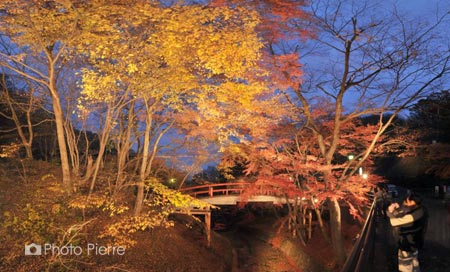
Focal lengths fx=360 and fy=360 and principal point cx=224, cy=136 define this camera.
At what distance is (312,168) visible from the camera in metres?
13.9

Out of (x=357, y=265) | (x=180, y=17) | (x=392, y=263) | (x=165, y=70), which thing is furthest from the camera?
(x=165, y=70)

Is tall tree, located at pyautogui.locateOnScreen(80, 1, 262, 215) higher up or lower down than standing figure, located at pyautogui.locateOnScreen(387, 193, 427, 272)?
higher up

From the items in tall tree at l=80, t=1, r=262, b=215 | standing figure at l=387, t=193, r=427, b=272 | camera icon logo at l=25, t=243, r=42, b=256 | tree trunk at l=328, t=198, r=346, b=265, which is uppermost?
tall tree at l=80, t=1, r=262, b=215

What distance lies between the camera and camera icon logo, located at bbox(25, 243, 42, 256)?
8.45m

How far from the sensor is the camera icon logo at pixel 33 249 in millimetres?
8453

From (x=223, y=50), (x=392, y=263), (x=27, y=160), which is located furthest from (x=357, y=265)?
(x=27, y=160)

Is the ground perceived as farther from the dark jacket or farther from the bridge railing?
the dark jacket

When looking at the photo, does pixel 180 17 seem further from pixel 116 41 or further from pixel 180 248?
pixel 180 248

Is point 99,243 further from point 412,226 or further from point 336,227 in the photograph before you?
point 336,227

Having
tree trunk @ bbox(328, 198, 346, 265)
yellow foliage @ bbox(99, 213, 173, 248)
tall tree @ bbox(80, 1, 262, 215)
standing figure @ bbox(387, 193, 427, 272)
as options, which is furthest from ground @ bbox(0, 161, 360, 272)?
standing figure @ bbox(387, 193, 427, 272)

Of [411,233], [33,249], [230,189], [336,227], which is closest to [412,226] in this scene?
[411,233]

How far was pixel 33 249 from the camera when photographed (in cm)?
860

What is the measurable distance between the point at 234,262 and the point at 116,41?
13.3m

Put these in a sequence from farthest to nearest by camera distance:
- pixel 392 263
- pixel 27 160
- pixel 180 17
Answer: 1. pixel 27 160
2. pixel 180 17
3. pixel 392 263
